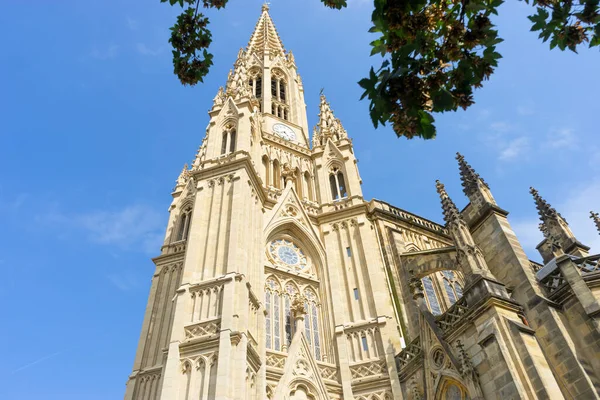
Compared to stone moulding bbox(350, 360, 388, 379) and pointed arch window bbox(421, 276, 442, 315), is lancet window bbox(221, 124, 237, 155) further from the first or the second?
stone moulding bbox(350, 360, 388, 379)

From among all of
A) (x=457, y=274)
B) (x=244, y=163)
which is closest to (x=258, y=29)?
(x=244, y=163)

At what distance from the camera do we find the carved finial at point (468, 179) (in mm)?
19180

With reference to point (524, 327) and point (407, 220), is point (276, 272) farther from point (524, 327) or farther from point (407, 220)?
point (524, 327)

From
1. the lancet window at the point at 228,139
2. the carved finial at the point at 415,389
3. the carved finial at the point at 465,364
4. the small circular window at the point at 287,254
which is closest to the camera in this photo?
the carved finial at the point at 465,364

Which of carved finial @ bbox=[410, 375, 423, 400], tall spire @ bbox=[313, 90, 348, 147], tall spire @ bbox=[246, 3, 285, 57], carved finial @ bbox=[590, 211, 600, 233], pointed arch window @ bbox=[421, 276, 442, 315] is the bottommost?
carved finial @ bbox=[410, 375, 423, 400]

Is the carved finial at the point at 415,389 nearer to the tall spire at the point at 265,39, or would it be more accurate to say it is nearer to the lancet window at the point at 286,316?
the lancet window at the point at 286,316

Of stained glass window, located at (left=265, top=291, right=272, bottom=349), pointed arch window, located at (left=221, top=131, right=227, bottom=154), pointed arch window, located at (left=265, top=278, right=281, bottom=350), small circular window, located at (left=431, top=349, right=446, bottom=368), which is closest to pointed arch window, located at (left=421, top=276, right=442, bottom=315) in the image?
small circular window, located at (left=431, top=349, right=446, bottom=368)

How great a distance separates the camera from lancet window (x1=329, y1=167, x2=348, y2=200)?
2466cm

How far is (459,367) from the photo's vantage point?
13.6m

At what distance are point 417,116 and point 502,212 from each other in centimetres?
1440

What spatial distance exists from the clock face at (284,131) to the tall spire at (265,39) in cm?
1027

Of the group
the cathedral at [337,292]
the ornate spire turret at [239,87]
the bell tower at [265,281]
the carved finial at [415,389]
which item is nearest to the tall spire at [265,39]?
the ornate spire turret at [239,87]

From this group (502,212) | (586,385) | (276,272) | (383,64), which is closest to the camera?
(383,64)

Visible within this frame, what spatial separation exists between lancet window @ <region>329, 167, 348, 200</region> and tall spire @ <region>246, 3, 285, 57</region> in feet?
52.5
